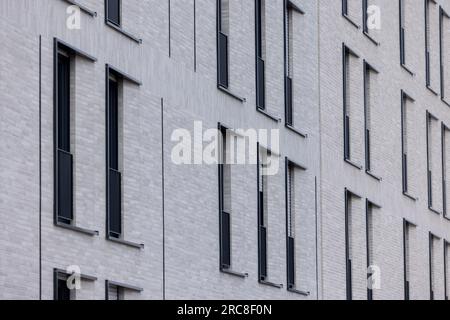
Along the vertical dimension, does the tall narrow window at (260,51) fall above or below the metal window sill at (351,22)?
below

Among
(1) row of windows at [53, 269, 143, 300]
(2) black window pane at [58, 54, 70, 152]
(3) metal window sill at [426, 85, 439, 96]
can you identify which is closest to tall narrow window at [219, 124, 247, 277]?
(1) row of windows at [53, 269, 143, 300]

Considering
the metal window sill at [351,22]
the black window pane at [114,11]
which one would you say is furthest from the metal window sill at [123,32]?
the metal window sill at [351,22]

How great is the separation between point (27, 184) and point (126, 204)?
11.2 ft

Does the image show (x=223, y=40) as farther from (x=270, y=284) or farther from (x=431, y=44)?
(x=431, y=44)

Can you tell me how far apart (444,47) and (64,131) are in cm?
2537

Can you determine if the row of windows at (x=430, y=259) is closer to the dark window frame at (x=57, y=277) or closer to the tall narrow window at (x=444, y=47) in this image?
the tall narrow window at (x=444, y=47)

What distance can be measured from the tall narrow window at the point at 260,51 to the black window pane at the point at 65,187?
8.20m

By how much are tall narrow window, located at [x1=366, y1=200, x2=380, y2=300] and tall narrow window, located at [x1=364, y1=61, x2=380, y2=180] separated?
0.80 metres

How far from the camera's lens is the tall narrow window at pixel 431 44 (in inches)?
1885

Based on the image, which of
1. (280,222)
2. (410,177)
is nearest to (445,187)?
(410,177)

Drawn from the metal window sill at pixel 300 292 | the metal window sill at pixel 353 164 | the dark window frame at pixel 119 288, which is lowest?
the dark window frame at pixel 119 288

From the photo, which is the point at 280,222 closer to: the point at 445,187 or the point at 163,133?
the point at 163,133

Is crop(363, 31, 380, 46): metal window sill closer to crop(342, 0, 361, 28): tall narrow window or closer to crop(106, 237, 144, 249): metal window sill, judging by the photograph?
crop(342, 0, 361, 28): tall narrow window

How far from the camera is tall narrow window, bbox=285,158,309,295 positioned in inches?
1389
